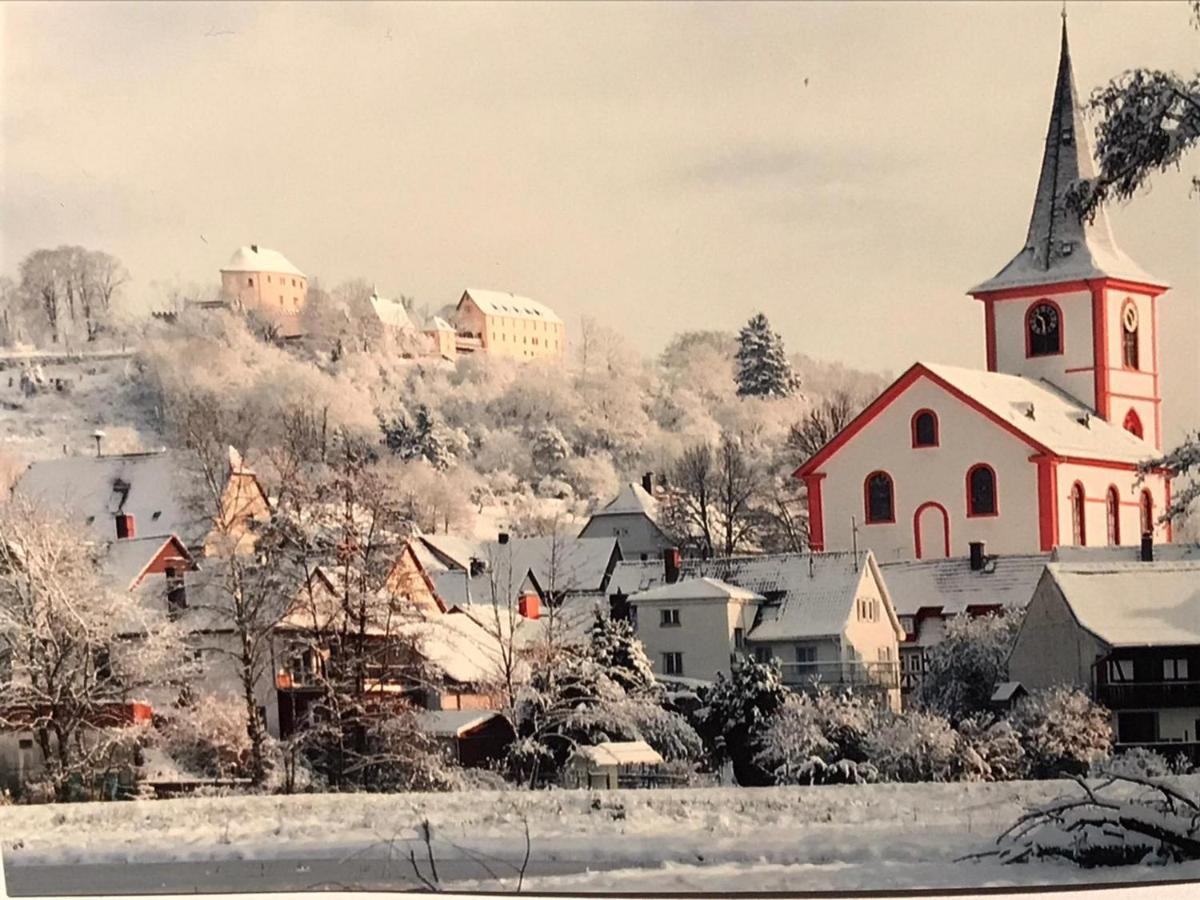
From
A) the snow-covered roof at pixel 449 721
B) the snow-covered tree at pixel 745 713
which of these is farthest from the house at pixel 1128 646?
the snow-covered roof at pixel 449 721

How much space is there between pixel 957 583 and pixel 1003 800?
888 mm

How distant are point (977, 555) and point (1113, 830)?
3.98 ft

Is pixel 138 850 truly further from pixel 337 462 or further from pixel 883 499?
pixel 883 499

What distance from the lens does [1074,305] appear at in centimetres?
968

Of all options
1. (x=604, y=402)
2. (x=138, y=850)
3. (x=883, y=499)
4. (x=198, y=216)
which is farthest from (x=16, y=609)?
(x=883, y=499)

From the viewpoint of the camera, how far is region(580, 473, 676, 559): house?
9.86 meters

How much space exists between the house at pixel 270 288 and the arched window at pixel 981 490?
9.44 ft

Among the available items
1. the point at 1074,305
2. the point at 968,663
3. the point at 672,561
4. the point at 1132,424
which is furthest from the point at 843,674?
the point at 1074,305

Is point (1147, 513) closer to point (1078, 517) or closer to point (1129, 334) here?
point (1078, 517)

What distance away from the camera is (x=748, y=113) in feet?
31.5

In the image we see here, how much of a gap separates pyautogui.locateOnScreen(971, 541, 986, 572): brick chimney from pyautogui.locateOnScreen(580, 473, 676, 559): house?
1.21 meters

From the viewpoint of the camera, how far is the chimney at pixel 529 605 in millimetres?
9969

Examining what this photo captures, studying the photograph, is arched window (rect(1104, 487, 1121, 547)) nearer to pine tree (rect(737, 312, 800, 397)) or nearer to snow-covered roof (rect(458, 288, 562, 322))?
pine tree (rect(737, 312, 800, 397))

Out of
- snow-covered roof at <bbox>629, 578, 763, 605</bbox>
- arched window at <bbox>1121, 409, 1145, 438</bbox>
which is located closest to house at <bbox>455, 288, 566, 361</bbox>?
snow-covered roof at <bbox>629, 578, 763, 605</bbox>
